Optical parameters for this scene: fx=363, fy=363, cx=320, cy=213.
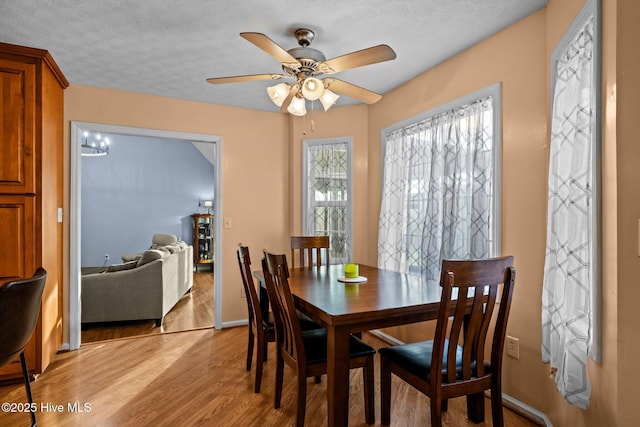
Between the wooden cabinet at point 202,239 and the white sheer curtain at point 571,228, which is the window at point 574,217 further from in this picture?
the wooden cabinet at point 202,239

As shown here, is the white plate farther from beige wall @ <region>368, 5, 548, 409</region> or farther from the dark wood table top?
beige wall @ <region>368, 5, 548, 409</region>

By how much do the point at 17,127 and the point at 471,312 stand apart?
3.09 m

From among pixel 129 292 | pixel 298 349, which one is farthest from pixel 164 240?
pixel 298 349

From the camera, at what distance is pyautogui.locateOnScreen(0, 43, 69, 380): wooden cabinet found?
97.6 inches

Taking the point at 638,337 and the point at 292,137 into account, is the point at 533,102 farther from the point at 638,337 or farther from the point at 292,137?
the point at 292,137

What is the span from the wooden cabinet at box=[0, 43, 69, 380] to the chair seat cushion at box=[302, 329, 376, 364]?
2.02m

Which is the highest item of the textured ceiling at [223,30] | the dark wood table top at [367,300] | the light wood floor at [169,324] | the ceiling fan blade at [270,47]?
the textured ceiling at [223,30]

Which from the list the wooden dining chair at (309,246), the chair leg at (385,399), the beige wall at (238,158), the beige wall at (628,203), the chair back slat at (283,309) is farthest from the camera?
the beige wall at (238,158)

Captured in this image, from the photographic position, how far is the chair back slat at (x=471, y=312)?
1.54 meters

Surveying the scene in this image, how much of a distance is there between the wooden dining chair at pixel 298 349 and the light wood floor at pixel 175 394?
0.74 feet

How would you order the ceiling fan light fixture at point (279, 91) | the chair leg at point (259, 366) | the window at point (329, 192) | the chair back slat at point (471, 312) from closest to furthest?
the chair back slat at point (471, 312)
the ceiling fan light fixture at point (279, 91)
the chair leg at point (259, 366)
the window at point (329, 192)

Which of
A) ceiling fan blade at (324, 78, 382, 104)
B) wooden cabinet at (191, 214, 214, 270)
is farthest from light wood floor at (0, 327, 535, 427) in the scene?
wooden cabinet at (191, 214, 214, 270)

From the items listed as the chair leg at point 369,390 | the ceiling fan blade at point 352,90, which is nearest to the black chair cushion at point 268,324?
the chair leg at point 369,390

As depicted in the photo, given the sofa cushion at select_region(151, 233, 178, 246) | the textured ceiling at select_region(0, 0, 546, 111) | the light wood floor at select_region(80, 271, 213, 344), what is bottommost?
the light wood floor at select_region(80, 271, 213, 344)
